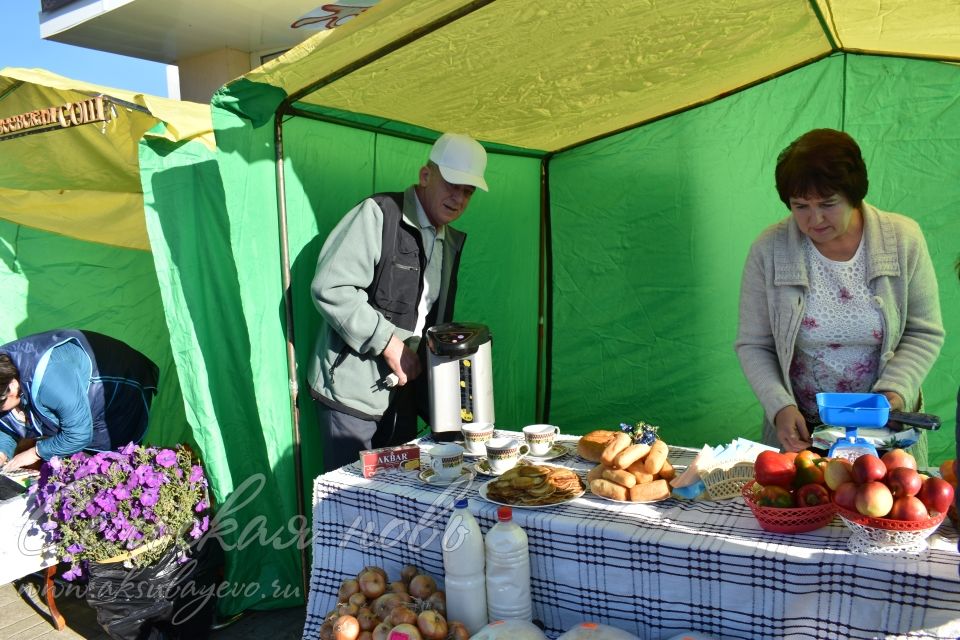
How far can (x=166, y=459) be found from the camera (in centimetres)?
286

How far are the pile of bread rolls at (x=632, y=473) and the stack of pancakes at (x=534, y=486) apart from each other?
67 millimetres

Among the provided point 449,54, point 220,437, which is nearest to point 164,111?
point 449,54

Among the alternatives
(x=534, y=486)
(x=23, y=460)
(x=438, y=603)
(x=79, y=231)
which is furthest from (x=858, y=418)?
(x=79, y=231)

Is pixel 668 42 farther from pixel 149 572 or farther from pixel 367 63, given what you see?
pixel 149 572

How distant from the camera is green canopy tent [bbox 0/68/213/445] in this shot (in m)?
3.34

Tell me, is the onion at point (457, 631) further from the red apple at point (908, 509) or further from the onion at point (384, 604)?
the red apple at point (908, 509)

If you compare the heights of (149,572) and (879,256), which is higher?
(879,256)

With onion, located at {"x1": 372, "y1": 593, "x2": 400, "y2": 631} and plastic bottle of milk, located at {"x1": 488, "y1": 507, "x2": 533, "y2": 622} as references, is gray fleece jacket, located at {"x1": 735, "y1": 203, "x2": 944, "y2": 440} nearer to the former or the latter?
plastic bottle of milk, located at {"x1": 488, "y1": 507, "x2": 533, "y2": 622}

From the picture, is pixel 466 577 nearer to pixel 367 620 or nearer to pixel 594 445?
pixel 367 620

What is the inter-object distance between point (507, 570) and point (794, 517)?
706 millimetres

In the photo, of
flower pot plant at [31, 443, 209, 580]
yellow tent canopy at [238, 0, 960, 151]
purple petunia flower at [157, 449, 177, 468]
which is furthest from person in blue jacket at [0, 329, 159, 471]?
yellow tent canopy at [238, 0, 960, 151]

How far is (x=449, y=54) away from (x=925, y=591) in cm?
218

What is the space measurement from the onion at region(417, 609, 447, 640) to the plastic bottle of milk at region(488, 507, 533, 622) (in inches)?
5.9

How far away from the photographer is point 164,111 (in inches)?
107
